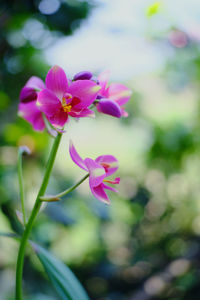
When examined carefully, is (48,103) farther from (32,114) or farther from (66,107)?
(32,114)

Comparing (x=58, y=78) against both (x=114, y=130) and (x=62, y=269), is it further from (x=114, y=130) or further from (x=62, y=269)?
(x=114, y=130)

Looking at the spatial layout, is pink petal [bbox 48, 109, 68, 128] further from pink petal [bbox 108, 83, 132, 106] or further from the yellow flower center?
pink petal [bbox 108, 83, 132, 106]

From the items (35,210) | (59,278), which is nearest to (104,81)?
(35,210)

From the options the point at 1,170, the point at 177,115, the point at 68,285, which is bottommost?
the point at 68,285

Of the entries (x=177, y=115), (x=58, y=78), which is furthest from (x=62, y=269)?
(x=177, y=115)

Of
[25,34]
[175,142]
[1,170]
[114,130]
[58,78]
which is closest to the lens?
[58,78]
